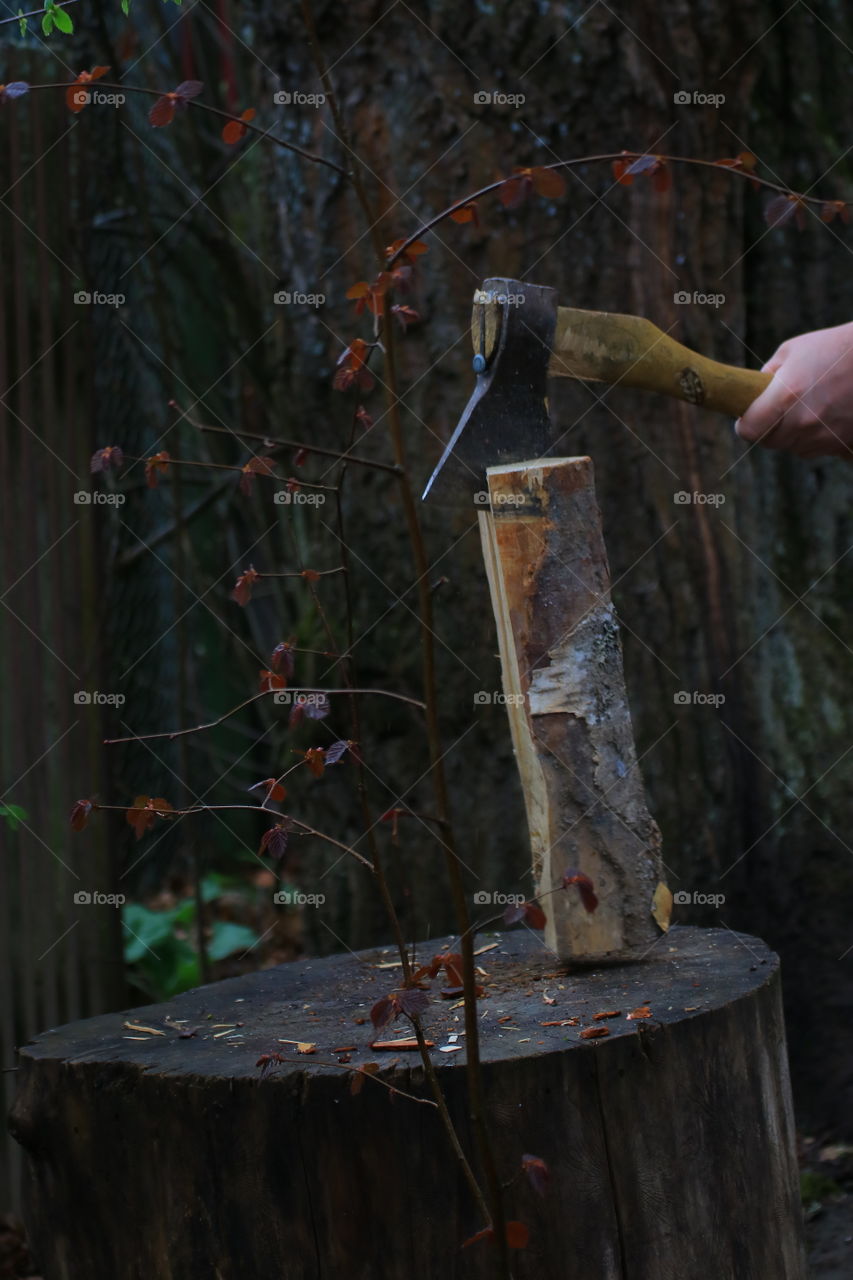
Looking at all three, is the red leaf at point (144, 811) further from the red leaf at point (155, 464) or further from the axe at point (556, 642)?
the axe at point (556, 642)

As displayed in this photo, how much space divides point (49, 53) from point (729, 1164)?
3.02m

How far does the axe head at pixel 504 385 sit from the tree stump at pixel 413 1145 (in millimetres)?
863

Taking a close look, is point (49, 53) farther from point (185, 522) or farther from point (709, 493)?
point (709, 493)

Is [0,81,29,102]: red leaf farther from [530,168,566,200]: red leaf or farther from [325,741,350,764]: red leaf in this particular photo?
[325,741,350,764]: red leaf

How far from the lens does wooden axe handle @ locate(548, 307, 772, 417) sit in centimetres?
214

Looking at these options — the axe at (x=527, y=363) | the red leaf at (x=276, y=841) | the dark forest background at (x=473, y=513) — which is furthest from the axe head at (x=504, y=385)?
the dark forest background at (x=473, y=513)

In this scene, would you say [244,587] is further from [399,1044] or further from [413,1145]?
[413,1145]

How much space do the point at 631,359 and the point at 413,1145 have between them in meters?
1.31

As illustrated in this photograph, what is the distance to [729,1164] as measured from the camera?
1.79 metres

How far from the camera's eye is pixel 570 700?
2029mm

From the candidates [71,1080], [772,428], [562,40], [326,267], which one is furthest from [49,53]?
[71,1080]

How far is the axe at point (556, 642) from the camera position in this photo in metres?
2.02

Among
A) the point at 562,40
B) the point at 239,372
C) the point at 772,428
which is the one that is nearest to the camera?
the point at 772,428

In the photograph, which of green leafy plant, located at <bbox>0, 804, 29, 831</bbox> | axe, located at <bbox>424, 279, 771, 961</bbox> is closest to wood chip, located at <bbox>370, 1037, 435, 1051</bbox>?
axe, located at <bbox>424, 279, 771, 961</bbox>
